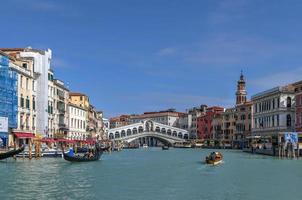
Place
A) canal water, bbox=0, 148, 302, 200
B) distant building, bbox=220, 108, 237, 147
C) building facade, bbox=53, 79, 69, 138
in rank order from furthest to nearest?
distant building, bbox=220, 108, 237, 147
building facade, bbox=53, 79, 69, 138
canal water, bbox=0, 148, 302, 200

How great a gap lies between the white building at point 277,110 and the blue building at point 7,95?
90.5 ft

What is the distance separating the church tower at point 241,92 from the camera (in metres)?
88.9

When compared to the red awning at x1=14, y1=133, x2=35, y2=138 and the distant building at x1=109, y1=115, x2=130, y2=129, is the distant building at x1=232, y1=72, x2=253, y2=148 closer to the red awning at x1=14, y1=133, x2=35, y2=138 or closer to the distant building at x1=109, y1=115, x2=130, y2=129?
the red awning at x1=14, y1=133, x2=35, y2=138

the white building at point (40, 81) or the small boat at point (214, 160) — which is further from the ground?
the white building at point (40, 81)

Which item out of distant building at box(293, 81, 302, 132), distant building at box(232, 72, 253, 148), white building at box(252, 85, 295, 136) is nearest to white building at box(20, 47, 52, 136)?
white building at box(252, 85, 295, 136)

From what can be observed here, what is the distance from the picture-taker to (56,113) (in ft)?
158

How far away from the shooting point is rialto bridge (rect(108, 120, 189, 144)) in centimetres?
9325

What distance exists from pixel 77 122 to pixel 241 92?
128ft

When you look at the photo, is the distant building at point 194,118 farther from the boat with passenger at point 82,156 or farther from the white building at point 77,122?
the boat with passenger at point 82,156

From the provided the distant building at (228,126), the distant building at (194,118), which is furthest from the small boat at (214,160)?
the distant building at (194,118)

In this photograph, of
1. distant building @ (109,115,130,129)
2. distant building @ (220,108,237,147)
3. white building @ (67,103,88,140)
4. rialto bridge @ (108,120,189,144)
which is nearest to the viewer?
white building @ (67,103,88,140)

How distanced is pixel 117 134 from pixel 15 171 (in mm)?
74439

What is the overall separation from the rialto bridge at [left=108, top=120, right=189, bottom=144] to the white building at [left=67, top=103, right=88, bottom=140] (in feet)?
99.8

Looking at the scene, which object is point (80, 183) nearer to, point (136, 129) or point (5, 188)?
point (5, 188)
